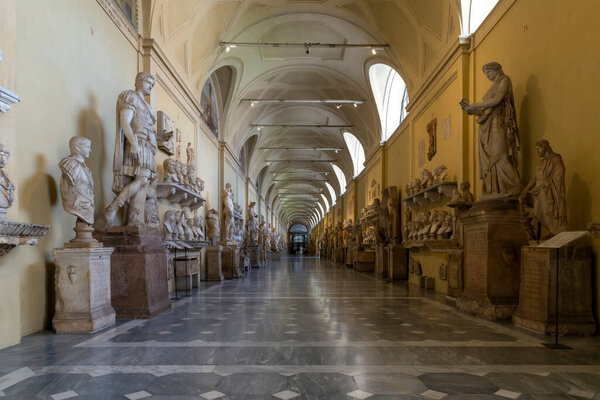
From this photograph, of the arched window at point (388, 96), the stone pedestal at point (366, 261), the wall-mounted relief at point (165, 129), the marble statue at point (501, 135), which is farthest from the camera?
the stone pedestal at point (366, 261)

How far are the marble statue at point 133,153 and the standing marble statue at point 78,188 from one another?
1001mm

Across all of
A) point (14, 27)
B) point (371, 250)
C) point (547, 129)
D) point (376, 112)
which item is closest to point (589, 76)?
point (547, 129)

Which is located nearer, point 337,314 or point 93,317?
point 93,317

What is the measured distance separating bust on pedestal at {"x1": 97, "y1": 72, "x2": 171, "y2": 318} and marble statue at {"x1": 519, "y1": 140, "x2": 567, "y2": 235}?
5528 mm

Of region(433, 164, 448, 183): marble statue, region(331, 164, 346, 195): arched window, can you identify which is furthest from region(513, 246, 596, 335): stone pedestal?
region(331, 164, 346, 195): arched window

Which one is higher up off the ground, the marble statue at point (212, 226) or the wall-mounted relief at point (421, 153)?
the wall-mounted relief at point (421, 153)

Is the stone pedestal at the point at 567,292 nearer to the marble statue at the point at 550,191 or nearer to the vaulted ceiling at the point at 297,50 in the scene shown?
the marble statue at the point at 550,191

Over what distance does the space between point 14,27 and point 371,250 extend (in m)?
15.7

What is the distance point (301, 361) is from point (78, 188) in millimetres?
3442

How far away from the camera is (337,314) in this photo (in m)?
6.57

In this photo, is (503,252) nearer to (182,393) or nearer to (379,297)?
(379,297)

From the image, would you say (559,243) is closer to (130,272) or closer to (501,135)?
(501,135)

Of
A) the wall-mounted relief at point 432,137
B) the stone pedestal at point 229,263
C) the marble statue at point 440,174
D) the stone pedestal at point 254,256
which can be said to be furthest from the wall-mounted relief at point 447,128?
the stone pedestal at point 254,256

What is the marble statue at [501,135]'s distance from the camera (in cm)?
610
